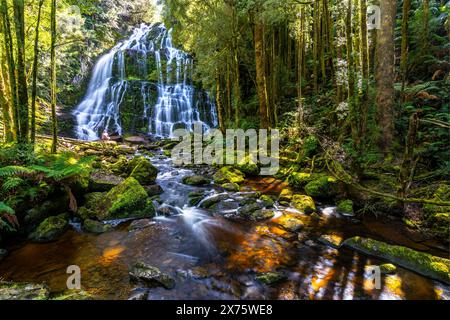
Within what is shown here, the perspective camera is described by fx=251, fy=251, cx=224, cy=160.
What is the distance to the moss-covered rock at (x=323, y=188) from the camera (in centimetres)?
691

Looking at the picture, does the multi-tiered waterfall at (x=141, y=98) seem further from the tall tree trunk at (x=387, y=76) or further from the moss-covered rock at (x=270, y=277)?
the moss-covered rock at (x=270, y=277)

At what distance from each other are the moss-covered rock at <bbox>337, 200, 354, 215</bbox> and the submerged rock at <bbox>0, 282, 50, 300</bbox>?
6.02 metres

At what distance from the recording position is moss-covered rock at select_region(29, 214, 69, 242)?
5.07m

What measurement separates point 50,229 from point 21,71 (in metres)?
4.17

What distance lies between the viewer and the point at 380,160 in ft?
22.7

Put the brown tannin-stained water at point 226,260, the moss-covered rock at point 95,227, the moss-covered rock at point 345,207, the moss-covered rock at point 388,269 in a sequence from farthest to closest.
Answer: the moss-covered rock at point 345,207 < the moss-covered rock at point 95,227 < the moss-covered rock at point 388,269 < the brown tannin-stained water at point 226,260

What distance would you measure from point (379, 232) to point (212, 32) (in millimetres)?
10843

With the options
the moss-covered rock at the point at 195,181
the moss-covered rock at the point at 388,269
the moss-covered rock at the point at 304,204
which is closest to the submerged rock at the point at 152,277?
the moss-covered rock at the point at 388,269

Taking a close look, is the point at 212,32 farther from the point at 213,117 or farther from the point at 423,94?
the point at 213,117

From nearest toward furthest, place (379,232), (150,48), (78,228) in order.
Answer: (379,232) < (78,228) < (150,48)

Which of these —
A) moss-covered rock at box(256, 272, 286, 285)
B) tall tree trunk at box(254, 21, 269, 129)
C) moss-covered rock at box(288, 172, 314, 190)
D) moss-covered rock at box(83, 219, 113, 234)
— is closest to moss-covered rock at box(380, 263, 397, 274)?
moss-covered rock at box(256, 272, 286, 285)

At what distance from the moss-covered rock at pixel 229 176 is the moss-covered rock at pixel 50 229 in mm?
4862

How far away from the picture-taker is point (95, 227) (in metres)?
5.52
